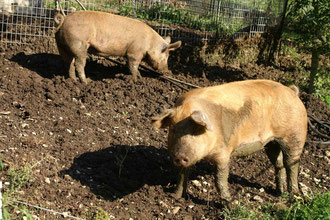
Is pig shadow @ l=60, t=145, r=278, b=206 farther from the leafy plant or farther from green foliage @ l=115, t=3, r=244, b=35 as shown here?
green foliage @ l=115, t=3, r=244, b=35

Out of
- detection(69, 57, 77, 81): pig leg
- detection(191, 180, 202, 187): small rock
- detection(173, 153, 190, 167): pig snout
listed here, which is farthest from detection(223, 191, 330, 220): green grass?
detection(69, 57, 77, 81): pig leg

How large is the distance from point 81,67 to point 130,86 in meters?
0.91

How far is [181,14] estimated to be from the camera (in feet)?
35.5

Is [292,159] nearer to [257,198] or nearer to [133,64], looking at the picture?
[257,198]

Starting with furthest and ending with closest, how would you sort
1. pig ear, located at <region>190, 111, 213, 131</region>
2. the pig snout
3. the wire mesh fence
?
1. the wire mesh fence
2. the pig snout
3. pig ear, located at <region>190, 111, 213, 131</region>

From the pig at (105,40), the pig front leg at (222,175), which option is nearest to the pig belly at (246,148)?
the pig front leg at (222,175)

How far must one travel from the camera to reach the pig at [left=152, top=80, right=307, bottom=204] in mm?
4371

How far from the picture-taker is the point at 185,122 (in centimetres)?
436

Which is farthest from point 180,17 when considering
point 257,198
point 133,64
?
point 257,198

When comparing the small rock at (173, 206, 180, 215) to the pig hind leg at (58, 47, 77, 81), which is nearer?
the small rock at (173, 206, 180, 215)

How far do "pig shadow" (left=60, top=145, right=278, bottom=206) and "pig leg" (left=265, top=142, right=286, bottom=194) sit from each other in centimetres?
16

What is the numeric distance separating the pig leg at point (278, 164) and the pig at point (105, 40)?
3.37 meters

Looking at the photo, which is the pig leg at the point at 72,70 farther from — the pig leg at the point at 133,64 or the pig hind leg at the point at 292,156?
the pig hind leg at the point at 292,156

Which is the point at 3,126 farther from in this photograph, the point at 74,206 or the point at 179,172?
the point at 179,172
